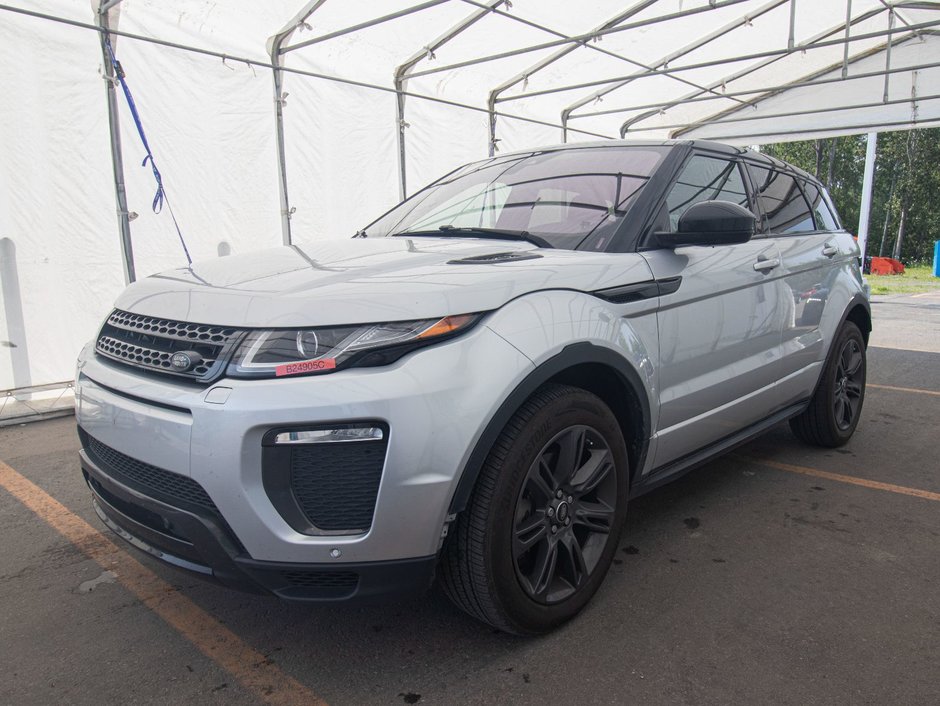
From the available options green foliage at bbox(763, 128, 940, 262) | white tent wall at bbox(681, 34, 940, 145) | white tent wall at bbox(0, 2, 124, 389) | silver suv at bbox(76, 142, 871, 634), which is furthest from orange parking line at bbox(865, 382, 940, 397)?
green foliage at bbox(763, 128, 940, 262)

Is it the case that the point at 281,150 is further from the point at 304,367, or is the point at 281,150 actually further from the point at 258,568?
the point at 258,568

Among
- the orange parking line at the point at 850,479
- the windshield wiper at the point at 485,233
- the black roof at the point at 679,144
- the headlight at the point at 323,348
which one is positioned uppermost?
the black roof at the point at 679,144

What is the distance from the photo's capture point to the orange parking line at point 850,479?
347cm

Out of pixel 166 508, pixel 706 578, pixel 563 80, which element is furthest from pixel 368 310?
pixel 563 80

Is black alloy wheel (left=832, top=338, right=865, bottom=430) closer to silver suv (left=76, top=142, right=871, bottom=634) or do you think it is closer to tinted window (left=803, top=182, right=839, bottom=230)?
tinted window (left=803, top=182, right=839, bottom=230)

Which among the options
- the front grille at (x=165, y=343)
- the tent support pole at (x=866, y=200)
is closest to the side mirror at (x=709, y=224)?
the front grille at (x=165, y=343)

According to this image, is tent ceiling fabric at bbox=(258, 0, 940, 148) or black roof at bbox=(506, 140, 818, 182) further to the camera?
tent ceiling fabric at bbox=(258, 0, 940, 148)

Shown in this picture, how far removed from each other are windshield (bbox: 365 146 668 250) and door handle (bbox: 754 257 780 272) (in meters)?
0.67

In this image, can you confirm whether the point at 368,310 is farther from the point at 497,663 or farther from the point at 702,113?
the point at 702,113

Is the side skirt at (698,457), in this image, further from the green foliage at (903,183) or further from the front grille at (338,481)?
the green foliage at (903,183)

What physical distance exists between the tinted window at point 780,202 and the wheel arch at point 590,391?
148 cm

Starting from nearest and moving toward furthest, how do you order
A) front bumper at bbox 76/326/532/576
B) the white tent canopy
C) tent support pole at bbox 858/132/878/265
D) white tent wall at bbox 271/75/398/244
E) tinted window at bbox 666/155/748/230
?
front bumper at bbox 76/326/532/576, tinted window at bbox 666/155/748/230, the white tent canopy, white tent wall at bbox 271/75/398/244, tent support pole at bbox 858/132/878/265

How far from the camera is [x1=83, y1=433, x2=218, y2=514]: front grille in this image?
1.82 m

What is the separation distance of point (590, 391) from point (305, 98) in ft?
20.5
